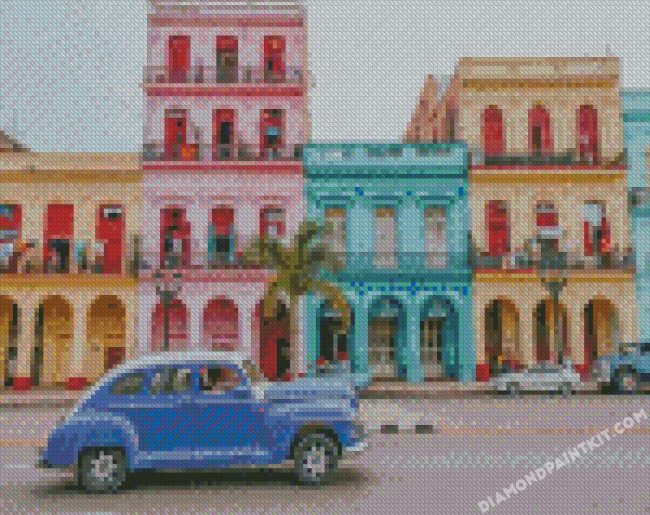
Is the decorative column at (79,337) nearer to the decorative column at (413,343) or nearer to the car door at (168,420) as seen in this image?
the decorative column at (413,343)

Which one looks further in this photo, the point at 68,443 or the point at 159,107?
the point at 159,107

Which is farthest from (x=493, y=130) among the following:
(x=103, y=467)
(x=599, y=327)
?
(x=103, y=467)

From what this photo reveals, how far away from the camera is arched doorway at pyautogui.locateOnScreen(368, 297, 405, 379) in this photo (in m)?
32.8

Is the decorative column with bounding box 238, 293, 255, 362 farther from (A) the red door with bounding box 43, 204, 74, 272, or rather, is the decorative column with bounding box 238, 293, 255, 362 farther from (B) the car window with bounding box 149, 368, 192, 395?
(B) the car window with bounding box 149, 368, 192, 395

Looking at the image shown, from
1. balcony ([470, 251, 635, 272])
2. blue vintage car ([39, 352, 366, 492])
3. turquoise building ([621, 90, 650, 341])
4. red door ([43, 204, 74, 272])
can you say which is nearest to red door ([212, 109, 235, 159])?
red door ([43, 204, 74, 272])

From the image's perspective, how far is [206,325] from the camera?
107 feet

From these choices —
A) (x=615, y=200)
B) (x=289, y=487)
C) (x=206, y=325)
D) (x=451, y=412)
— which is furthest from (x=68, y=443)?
(x=615, y=200)

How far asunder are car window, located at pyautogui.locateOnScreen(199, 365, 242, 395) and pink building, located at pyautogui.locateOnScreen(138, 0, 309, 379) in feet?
65.3

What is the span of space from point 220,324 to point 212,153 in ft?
20.5

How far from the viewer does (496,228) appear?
32.7 meters

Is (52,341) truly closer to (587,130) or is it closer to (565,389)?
(565,389)

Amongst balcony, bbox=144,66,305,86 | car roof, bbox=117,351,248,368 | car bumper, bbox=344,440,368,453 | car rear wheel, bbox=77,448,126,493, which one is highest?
balcony, bbox=144,66,305,86

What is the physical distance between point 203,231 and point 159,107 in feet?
16.5

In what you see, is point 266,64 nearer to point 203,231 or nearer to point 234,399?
point 203,231
